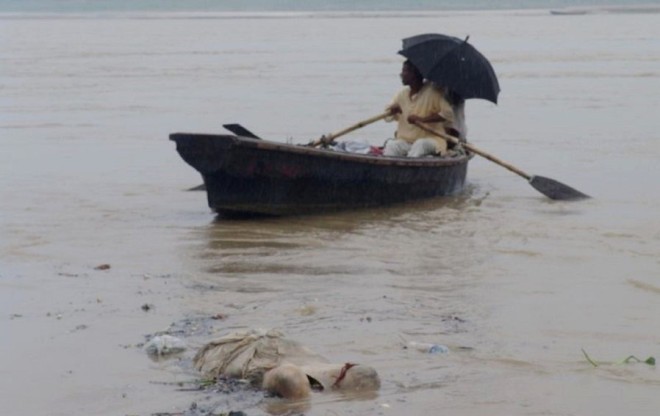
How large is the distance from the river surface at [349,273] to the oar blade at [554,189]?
0.38ft

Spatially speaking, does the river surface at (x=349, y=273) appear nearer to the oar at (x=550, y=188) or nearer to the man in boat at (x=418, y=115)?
the oar at (x=550, y=188)

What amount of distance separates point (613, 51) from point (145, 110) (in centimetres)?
2068

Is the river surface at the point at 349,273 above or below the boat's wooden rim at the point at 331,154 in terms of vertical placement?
below

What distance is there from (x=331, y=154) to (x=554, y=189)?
269cm

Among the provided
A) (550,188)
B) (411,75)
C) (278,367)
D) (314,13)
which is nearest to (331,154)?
(411,75)

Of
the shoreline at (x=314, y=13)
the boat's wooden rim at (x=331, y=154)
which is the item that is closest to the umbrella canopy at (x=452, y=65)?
the boat's wooden rim at (x=331, y=154)

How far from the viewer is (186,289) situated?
8.66 m

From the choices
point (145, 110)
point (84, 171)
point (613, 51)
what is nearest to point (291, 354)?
point (84, 171)

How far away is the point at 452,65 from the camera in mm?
12102

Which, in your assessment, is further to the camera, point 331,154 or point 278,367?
point 331,154

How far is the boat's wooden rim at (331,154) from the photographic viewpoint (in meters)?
10.5

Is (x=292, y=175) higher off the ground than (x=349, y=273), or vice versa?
(x=292, y=175)

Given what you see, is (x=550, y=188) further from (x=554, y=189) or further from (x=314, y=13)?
(x=314, y=13)

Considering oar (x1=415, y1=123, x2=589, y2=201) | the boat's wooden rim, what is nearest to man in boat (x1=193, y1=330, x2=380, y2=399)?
the boat's wooden rim
